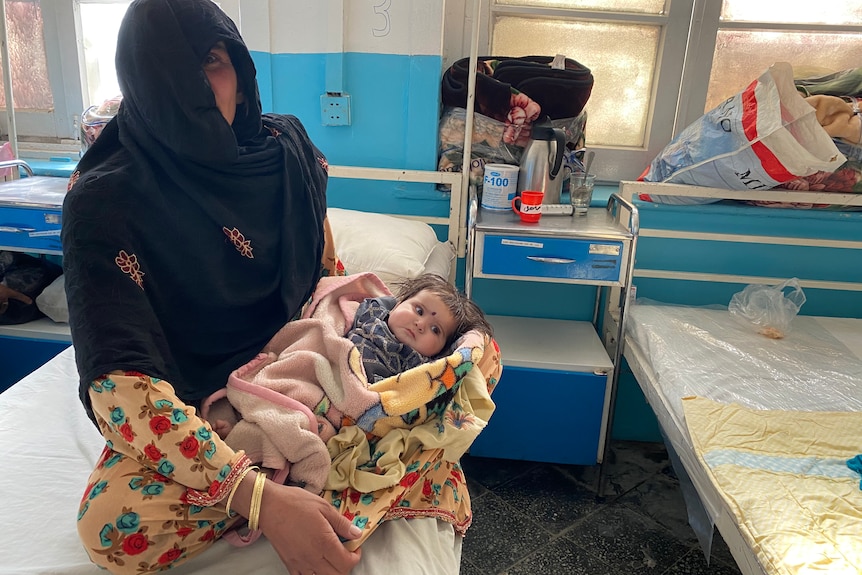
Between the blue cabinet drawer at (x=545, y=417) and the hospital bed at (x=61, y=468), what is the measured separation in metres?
0.51

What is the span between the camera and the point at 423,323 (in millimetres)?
1448

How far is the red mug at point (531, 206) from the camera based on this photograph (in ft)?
6.80

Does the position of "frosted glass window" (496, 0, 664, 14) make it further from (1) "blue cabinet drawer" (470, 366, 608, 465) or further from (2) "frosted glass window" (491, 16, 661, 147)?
(1) "blue cabinet drawer" (470, 366, 608, 465)

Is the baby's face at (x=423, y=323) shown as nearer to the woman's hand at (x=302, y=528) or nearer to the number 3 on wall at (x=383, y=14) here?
the woman's hand at (x=302, y=528)

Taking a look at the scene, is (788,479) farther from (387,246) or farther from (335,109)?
(335,109)

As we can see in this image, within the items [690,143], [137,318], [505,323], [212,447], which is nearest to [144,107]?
[137,318]

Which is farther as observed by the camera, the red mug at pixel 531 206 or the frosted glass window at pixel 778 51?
the frosted glass window at pixel 778 51

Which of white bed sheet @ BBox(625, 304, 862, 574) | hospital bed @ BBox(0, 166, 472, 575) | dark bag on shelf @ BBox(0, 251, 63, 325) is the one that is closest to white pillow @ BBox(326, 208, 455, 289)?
hospital bed @ BBox(0, 166, 472, 575)

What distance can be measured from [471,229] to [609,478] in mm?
1065

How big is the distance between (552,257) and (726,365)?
1.95 ft

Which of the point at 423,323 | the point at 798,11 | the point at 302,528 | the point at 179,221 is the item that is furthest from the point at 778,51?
the point at 302,528

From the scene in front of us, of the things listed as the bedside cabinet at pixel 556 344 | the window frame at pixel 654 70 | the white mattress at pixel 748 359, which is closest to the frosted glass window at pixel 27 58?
the window frame at pixel 654 70

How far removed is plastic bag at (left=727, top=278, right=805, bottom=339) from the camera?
215 centimetres

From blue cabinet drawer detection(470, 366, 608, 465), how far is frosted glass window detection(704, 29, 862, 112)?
4.60ft
